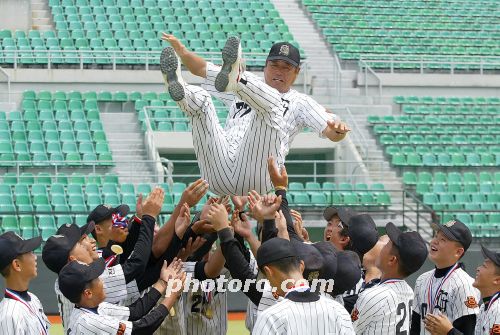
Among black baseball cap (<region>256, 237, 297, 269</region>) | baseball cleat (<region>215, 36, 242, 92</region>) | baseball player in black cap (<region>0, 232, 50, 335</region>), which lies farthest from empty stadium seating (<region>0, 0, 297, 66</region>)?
black baseball cap (<region>256, 237, 297, 269</region>)

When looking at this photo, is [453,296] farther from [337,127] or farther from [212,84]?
[212,84]

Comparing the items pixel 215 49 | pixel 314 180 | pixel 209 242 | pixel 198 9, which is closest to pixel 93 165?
pixel 314 180

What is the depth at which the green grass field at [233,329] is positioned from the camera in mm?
12961

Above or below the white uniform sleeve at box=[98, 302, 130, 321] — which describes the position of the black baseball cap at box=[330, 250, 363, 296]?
above

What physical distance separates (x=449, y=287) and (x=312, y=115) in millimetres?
1555

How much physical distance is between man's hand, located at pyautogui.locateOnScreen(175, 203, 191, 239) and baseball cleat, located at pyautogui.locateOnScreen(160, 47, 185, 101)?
29.9 inches

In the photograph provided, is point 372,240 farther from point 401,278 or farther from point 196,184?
A: point 196,184

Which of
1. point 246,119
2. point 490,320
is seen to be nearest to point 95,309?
point 246,119

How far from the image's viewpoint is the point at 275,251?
504cm

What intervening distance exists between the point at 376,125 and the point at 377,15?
652 cm

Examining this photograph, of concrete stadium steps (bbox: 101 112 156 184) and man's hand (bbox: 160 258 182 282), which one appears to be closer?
man's hand (bbox: 160 258 182 282)

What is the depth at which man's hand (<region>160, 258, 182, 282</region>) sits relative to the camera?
6316 mm

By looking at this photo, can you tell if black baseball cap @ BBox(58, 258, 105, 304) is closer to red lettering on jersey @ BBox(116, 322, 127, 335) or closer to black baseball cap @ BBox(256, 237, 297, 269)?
red lettering on jersey @ BBox(116, 322, 127, 335)

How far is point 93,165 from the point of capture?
1783 cm
